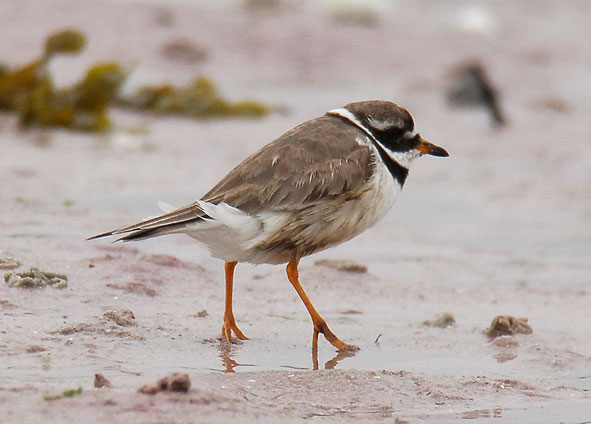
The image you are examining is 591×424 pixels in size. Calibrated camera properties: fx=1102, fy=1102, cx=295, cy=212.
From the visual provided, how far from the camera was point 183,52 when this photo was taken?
13.6 metres

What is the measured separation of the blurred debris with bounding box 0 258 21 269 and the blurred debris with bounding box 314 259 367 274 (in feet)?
6.42

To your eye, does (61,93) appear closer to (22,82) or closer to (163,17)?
(22,82)

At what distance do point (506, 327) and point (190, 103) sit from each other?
6.29m

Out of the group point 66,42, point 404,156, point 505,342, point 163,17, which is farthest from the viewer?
point 163,17

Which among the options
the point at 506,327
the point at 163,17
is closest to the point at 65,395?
the point at 506,327

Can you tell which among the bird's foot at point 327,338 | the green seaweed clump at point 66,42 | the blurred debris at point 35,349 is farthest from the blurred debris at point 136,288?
the green seaweed clump at point 66,42

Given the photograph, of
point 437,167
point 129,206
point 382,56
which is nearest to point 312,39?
point 382,56

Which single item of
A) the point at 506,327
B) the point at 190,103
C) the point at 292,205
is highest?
the point at 190,103

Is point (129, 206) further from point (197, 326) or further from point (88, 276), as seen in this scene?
point (197, 326)

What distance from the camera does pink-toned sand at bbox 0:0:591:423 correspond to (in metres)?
4.62

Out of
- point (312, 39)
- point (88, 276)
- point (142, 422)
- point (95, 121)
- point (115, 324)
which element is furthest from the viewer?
point (312, 39)

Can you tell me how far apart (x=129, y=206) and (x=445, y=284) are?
257 cm

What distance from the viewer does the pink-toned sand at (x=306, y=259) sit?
462cm

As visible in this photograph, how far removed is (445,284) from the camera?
7.15 m
